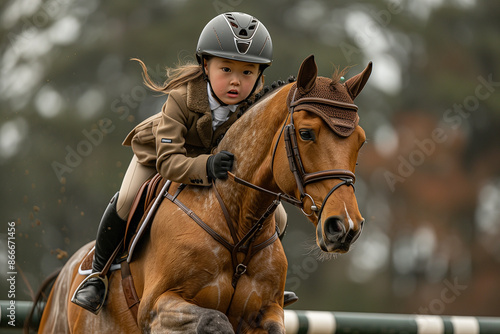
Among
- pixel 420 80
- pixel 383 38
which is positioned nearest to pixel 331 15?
pixel 383 38

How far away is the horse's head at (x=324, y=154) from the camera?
179 inches

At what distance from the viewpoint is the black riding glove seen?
Answer: 17.5 feet

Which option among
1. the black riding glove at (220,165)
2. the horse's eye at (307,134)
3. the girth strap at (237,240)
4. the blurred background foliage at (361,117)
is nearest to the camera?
the horse's eye at (307,134)

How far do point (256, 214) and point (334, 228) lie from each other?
849 mm

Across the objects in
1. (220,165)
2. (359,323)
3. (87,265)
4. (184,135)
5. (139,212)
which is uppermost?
(184,135)

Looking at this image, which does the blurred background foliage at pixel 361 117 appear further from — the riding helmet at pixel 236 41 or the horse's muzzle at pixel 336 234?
the horse's muzzle at pixel 336 234

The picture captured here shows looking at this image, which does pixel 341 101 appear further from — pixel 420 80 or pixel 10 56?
Answer: pixel 420 80

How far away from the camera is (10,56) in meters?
19.0

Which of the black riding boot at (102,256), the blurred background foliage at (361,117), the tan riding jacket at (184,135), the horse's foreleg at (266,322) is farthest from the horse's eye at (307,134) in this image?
the blurred background foliage at (361,117)

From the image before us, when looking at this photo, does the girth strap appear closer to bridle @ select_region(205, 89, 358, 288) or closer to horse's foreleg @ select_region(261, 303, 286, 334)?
bridle @ select_region(205, 89, 358, 288)

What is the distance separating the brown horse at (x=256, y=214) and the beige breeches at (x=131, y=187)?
12.5 inches

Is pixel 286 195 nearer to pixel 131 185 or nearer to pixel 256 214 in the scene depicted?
pixel 256 214

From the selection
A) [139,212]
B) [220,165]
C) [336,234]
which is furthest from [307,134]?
[139,212]

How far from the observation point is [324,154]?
4.74 metres
